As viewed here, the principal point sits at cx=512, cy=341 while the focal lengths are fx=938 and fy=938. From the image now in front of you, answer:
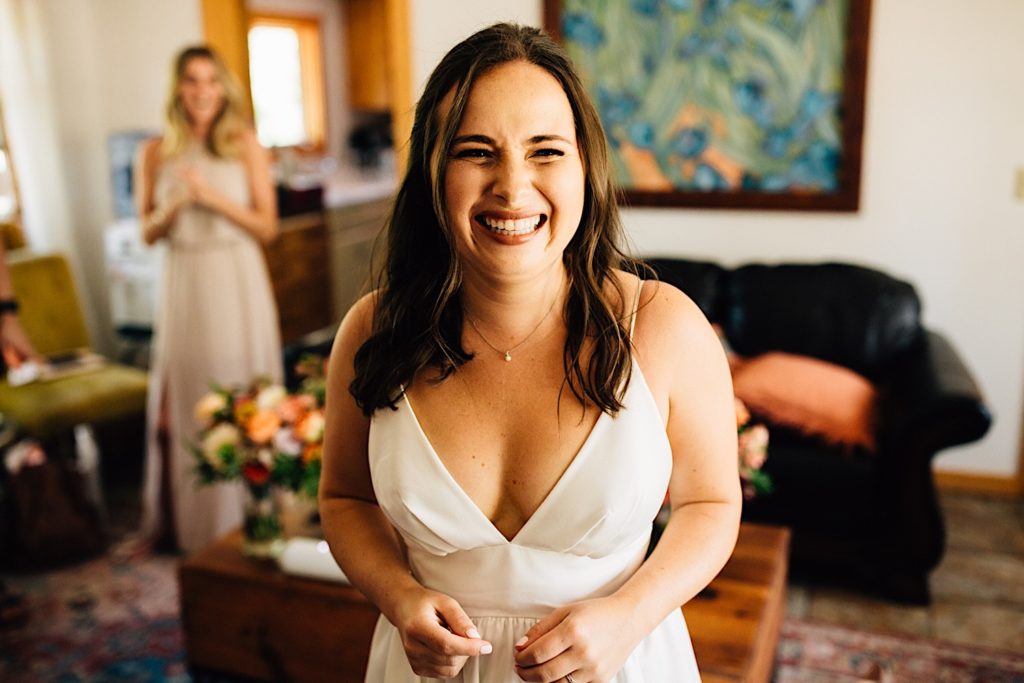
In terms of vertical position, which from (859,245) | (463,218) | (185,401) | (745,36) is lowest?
(185,401)

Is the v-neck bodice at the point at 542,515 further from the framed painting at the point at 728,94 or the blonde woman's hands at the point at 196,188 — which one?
the framed painting at the point at 728,94

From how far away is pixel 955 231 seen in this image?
366cm

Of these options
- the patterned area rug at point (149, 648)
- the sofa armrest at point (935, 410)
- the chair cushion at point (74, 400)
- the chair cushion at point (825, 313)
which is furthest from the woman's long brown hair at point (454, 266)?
the chair cushion at point (74, 400)

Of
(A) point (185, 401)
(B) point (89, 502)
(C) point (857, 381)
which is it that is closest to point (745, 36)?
(C) point (857, 381)

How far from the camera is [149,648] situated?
2850 mm

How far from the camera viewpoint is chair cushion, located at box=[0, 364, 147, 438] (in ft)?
12.0

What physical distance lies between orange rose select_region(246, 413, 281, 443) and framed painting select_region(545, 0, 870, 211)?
7.26ft

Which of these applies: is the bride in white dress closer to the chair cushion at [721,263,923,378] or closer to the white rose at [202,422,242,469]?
the white rose at [202,422,242,469]

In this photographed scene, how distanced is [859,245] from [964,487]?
1.08 meters

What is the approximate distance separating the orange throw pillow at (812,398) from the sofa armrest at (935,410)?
0.08 meters

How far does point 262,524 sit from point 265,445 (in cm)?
24

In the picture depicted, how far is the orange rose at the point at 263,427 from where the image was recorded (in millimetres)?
2296

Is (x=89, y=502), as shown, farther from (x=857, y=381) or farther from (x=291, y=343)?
(x=857, y=381)

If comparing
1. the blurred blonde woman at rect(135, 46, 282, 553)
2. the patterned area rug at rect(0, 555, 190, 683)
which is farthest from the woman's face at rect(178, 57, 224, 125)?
the patterned area rug at rect(0, 555, 190, 683)
